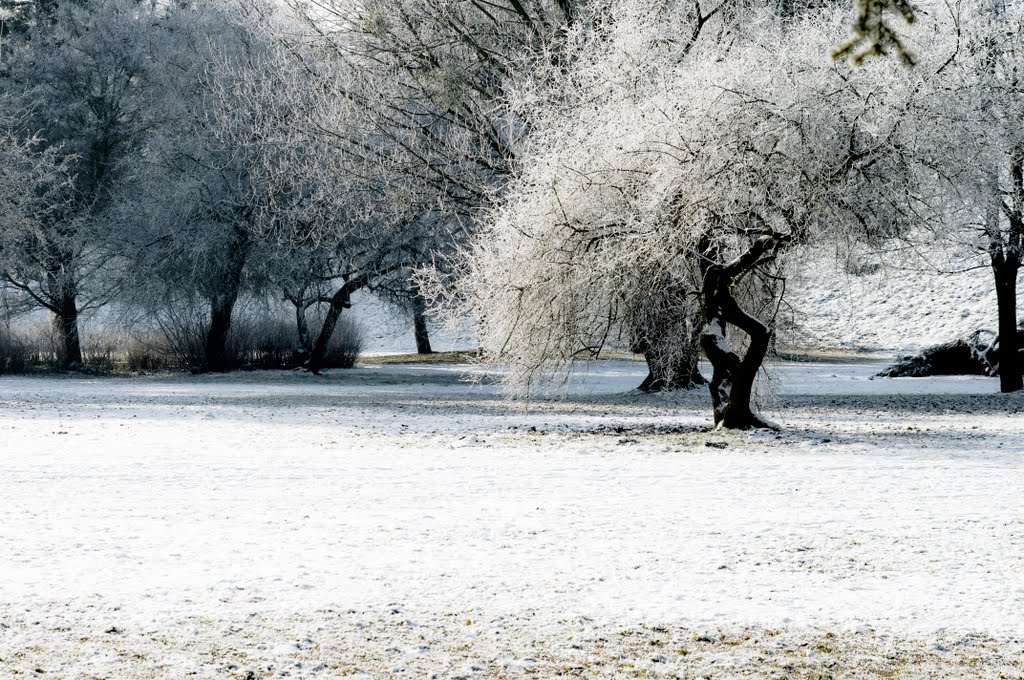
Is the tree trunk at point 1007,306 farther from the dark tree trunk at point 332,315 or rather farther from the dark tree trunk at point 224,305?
the dark tree trunk at point 224,305

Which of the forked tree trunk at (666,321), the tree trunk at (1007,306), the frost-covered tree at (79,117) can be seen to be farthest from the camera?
the frost-covered tree at (79,117)

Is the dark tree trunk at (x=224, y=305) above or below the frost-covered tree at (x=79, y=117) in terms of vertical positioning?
below

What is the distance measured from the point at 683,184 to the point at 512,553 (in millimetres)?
6860

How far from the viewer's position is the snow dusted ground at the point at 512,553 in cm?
520

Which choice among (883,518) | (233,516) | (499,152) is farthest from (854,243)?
(499,152)

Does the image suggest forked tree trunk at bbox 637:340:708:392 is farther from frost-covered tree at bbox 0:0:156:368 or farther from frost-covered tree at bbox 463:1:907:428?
frost-covered tree at bbox 0:0:156:368

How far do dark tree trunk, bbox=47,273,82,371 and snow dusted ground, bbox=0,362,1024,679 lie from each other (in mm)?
16940

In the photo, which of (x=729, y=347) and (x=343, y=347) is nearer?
(x=729, y=347)

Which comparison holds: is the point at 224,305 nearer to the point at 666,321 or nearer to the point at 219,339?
the point at 219,339

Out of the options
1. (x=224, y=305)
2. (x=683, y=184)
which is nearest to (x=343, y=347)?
(x=224, y=305)

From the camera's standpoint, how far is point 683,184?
1319 centimetres

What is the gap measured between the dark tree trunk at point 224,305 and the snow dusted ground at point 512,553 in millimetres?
13244

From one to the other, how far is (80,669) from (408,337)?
157ft

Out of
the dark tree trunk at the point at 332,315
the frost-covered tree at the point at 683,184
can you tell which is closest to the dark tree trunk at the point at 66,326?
the dark tree trunk at the point at 332,315
